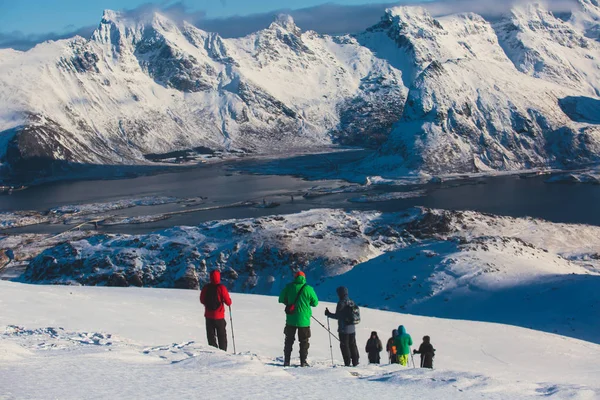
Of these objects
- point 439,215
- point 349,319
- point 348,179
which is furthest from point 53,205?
point 349,319

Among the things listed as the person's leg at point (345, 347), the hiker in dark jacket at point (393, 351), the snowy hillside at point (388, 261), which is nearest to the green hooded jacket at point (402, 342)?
the hiker in dark jacket at point (393, 351)

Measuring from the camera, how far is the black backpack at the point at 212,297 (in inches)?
631

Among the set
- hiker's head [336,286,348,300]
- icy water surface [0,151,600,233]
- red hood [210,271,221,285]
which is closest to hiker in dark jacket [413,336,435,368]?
hiker's head [336,286,348,300]

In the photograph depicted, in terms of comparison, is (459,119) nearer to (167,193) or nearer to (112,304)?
(167,193)

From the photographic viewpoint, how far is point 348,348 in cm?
1648

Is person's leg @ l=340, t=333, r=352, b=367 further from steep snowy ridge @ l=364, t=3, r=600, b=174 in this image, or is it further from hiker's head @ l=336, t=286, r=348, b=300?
steep snowy ridge @ l=364, t=3, r=600, b=174

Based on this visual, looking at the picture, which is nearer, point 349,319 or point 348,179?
point 349,319

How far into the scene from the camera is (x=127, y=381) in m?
11.5

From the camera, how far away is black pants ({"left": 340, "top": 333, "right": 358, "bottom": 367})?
54.0 ft

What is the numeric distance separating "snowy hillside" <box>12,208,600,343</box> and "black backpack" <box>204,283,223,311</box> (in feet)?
74.2

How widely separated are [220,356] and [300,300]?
2.21 meters

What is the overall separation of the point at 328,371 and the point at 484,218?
69.0 m

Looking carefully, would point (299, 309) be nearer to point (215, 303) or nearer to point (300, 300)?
point (300, 300)

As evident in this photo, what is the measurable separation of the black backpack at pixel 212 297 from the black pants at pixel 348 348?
2990 mm
